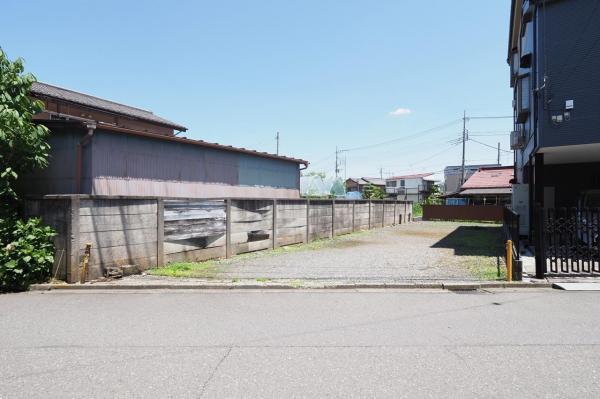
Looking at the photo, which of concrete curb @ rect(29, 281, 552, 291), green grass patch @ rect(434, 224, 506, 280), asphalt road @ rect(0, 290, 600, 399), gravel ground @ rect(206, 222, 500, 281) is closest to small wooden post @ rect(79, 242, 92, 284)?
concrete curb @ rect(29, 281, 552, 291)

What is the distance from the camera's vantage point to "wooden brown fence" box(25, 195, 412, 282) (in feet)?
26.9

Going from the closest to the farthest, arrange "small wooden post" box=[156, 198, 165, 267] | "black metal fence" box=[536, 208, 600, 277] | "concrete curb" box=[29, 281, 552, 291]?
"concrete curb" box=[29, 281, 552, 291]
"black metal fence" box=[536, 208, 600, 277]
"small wooden post" box=[156, 198, 165, 267]

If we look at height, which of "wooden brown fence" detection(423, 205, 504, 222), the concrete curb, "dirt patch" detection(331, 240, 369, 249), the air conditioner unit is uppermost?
the air conditioner unit

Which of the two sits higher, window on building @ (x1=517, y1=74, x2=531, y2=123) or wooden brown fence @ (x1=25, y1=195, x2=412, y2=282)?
window on building @ (x1=517, y1=74, x2=531, y2=123)

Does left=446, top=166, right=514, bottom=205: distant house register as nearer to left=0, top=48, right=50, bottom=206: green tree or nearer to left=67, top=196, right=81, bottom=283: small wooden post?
left=67, top=196, right=81, bottom=283: small wooden post

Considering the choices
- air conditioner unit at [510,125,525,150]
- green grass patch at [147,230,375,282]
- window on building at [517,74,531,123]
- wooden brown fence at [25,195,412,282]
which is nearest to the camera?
wooden brown fence at [25,195,412,282]

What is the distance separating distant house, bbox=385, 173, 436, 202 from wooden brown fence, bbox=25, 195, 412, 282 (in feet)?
181

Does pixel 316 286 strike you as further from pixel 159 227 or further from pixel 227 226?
pixel 227 226

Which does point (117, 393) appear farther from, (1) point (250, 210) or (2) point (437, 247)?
(2) point (437, 247)

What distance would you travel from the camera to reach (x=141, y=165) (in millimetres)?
13016

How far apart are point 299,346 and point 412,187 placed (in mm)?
69556

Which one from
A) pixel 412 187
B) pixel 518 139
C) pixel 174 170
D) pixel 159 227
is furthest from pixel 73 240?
pixel 412 187

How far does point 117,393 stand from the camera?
3.43 metres

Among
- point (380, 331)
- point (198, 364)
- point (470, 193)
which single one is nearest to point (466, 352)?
point (380, 331)
